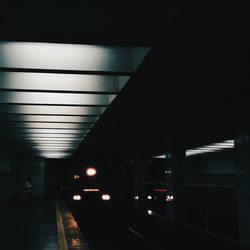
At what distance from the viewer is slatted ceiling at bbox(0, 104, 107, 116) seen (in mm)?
10478

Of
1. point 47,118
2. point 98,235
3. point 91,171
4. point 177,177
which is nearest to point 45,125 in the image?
point 47,118

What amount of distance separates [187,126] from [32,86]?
30.3 ft

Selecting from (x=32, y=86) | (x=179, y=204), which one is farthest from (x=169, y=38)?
(x=179, y=204)

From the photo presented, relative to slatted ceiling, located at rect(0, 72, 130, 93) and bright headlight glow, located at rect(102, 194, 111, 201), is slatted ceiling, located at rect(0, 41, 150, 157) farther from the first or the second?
bright headlight glow, located at rect(102, 194, 111, 201)

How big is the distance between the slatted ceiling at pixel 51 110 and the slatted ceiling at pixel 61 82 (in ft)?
8.63

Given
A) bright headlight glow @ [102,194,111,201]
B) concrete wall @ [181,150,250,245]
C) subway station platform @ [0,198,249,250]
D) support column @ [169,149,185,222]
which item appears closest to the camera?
subway station platform @ [0,198,249,250]

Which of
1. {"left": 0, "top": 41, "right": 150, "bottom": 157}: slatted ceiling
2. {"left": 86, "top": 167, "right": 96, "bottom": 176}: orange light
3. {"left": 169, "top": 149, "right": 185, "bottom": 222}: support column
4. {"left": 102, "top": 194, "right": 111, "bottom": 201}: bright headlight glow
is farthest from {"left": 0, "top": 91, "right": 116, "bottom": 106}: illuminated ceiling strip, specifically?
{"left": 102, "top": 194, "right": 111, "bottom": 201}: bright headlight glow

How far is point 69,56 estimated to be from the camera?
614 cm

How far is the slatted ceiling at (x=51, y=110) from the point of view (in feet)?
34.4

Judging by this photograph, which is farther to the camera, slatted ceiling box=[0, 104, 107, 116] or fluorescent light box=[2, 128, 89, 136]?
fluorescent light box=[2, 128, 89, 136]

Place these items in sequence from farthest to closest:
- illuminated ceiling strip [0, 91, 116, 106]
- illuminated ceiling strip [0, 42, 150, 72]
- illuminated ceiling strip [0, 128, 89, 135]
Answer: illuminated ceiling strip [0, 128, 89, 135] → illuminated ceiling strip [0, 91, 116, 106] → illuminated ceiling strip [0, 42, 150, 72]

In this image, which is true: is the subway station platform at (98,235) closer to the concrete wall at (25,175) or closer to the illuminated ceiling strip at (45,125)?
the illuminated ceiling strip at (45,125)

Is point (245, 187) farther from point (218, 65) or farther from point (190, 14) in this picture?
point (190, 14)

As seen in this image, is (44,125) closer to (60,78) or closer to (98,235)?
(98,235)
